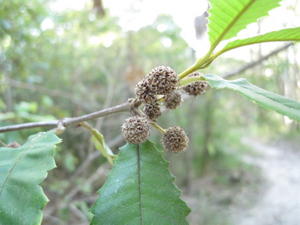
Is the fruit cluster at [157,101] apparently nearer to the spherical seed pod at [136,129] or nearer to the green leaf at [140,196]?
the spherical seed pod at [136,129]

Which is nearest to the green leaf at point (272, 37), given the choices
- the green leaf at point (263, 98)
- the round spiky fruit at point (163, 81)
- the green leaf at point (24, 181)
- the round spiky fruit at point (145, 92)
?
the green leaf at point (263, 98)

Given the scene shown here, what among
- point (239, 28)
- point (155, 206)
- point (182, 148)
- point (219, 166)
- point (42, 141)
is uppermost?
point (239, 28)

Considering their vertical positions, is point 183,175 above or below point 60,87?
below

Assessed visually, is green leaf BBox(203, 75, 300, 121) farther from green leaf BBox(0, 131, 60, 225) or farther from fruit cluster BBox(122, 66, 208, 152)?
green leaf BBox(0, 131, 60, 225)

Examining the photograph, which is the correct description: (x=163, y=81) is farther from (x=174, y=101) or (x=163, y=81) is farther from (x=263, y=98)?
(x=263, y=98)

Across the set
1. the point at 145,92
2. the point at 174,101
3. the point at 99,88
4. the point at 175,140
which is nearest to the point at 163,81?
the point at 145,92

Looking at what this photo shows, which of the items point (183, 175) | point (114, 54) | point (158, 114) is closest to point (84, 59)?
point (114, 54)

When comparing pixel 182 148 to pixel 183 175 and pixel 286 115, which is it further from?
pixel 183 175
